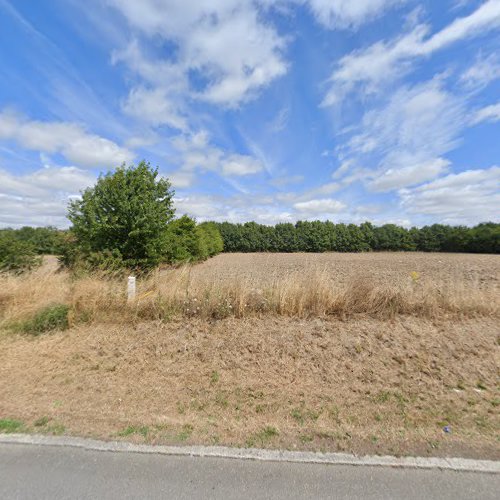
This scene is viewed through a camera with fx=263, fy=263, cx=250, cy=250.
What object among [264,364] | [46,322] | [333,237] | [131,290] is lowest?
[264,364]

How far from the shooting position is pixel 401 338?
162 inches

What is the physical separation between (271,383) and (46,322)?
4269 mm

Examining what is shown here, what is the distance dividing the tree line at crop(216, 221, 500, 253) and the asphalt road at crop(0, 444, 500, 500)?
48.8m

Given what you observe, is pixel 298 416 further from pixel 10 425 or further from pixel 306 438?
pixel 10 425

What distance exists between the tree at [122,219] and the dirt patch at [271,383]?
16.5 ft

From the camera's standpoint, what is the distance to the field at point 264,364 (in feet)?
8.38

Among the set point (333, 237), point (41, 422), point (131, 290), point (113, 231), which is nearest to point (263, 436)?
point (41, 422)

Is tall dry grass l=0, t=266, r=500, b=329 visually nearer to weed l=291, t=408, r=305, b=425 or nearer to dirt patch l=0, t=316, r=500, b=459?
dirt patch l=0, t=316, r=500, b=459

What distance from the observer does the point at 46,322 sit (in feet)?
15.8

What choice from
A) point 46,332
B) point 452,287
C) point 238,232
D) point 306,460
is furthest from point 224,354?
point 238,232

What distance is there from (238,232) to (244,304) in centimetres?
4661

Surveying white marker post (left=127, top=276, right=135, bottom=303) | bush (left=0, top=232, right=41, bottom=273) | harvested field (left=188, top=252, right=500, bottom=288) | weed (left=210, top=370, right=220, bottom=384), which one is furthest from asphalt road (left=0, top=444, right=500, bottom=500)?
bush (left=0, top=232, right=41, bottom=273)

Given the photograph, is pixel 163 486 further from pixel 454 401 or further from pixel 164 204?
pixel 164 204

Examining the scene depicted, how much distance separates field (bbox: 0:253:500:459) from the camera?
8.38ft
